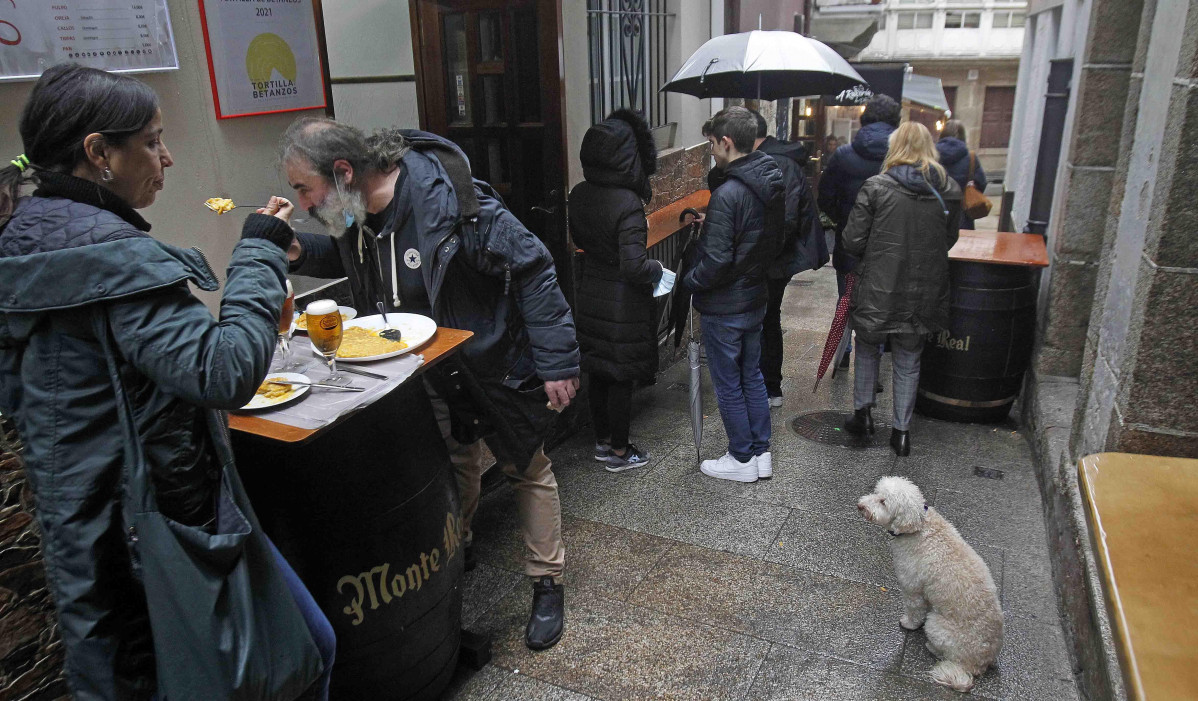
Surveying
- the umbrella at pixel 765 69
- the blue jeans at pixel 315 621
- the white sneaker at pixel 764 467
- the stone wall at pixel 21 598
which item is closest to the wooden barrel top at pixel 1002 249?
the umbrella at pixel 765 69

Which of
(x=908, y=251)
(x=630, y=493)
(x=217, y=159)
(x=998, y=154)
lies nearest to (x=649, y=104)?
(x=908, y=251)

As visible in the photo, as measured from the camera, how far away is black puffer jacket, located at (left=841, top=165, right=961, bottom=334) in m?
4.35

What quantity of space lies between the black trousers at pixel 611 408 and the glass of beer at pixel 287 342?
229 centimetres

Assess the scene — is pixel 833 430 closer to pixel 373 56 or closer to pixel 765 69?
pixel 765 69

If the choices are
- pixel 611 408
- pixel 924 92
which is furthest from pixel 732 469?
pixel 924 92

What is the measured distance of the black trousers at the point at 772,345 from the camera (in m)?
5.30

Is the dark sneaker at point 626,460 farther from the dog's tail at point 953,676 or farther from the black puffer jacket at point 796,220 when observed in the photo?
the dog's tail at point 953,676

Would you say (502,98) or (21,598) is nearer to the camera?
(21,598)

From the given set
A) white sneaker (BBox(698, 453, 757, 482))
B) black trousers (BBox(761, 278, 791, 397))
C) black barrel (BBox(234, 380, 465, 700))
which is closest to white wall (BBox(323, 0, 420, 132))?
black trousers (BBox(761, 278, 791, 397))

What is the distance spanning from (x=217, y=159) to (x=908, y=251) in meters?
3.43

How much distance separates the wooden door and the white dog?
260 centimetres

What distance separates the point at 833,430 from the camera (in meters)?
5.09

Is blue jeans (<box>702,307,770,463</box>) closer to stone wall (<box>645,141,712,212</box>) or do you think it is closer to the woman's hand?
stone wall (<box>645,141,712,212</box>)

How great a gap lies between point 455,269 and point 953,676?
2.29m
